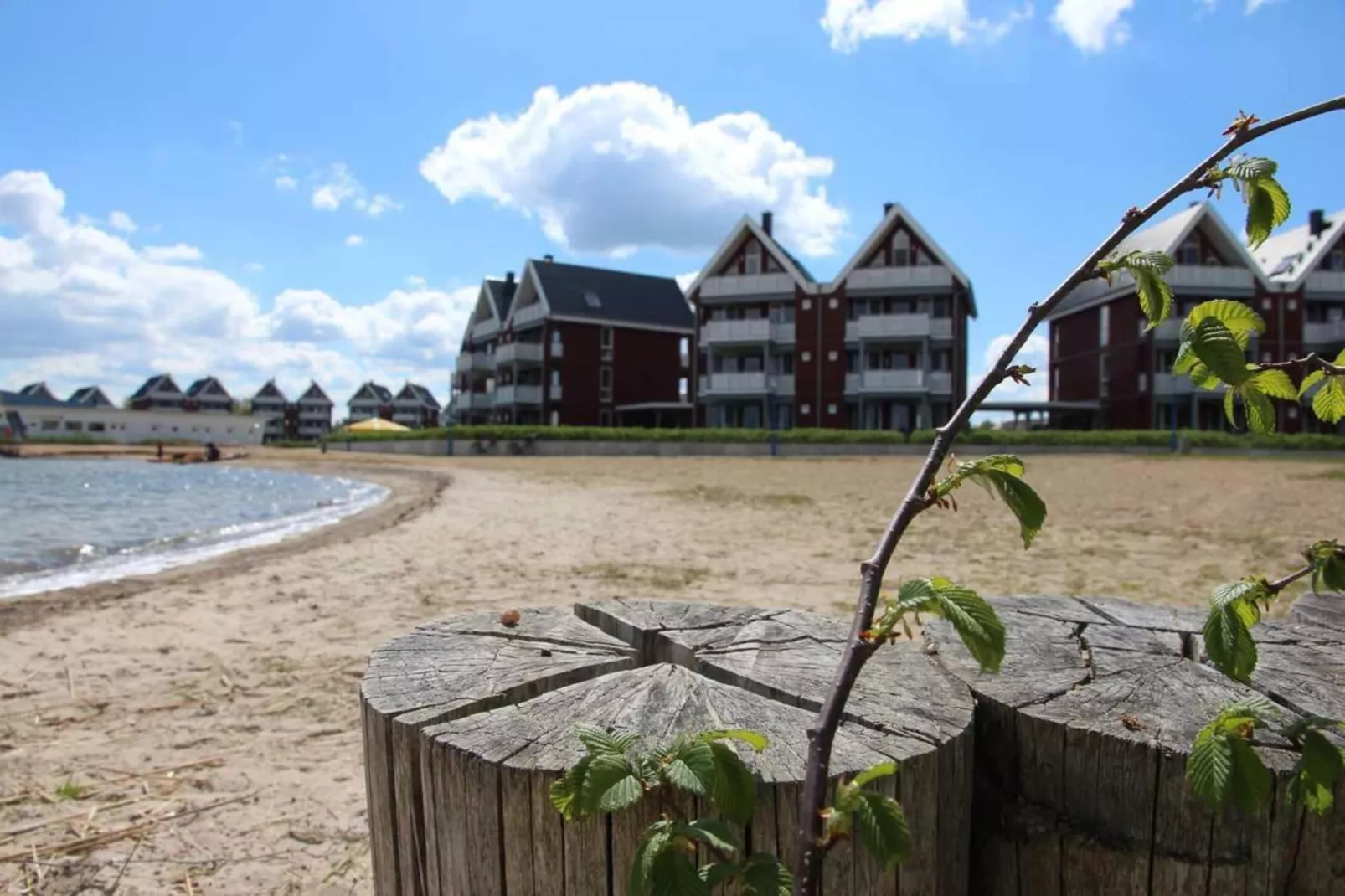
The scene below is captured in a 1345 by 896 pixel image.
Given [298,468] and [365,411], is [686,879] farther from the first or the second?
[365,411]

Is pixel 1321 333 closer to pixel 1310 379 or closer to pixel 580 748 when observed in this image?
pixel 1310 379

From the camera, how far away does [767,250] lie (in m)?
47.7

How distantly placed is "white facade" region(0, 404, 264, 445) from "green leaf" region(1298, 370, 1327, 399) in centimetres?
9839

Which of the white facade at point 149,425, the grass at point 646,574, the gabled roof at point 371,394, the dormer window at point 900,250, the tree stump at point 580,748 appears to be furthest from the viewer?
the gabled roof at point 371,394

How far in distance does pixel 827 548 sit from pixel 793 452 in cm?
2621

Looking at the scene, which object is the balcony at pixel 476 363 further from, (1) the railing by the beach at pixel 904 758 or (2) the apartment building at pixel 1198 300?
(1) the railing by the beach at pixel 904 758

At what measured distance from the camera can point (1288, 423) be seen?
41344 millimetres

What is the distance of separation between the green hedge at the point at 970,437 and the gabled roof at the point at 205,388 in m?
91.4

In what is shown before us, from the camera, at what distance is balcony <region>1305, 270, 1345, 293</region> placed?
140 ft

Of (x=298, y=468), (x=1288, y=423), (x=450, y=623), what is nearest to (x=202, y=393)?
(x=298, y=468)

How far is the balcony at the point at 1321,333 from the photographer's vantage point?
140 feet

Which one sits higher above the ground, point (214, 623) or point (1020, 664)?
→ point (1020, 664)

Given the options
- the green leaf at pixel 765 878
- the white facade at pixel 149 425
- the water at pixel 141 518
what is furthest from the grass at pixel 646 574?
the white facade at pixel 149 425

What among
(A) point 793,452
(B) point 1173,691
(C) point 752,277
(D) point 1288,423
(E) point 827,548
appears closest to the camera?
(B) point 1173,691
